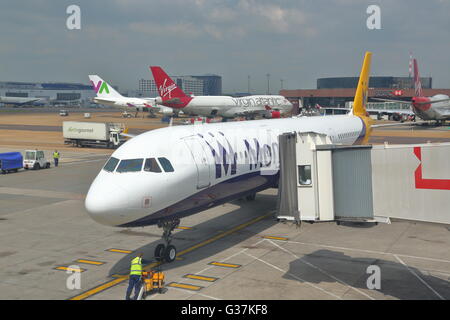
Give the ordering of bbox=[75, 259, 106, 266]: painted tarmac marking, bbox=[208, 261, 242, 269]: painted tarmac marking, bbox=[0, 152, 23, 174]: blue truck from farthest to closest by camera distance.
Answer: bbox=[0, 152, 23, 174]: blue truck
bbox=[75, 259, 106, 266]: painted tarmac marking
bbox=[208, 261, 242, 269]: painted tarmac marking

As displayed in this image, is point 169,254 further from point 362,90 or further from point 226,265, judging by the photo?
point 362,90

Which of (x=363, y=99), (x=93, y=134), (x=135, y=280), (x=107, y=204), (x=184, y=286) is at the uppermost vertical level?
(x=363, y=99)

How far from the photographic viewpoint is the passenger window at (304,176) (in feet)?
54.2

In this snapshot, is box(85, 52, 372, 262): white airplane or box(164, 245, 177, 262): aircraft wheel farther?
box(164, 245, 177, 262): aircraft wheel

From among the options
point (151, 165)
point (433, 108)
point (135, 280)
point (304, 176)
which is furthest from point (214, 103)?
point (135, 280)

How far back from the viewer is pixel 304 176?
1659 cm

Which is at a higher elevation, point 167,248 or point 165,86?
point 165,86

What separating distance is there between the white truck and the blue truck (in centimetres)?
1821

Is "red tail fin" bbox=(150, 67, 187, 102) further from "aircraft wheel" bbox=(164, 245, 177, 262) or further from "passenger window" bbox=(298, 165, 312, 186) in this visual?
"passenger window" bbox=(298, 165, 312, 186)

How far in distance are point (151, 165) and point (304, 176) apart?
592cm

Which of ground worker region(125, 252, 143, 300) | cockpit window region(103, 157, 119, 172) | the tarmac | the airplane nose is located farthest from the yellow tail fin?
ground worker region(125, 252, 143, 300)

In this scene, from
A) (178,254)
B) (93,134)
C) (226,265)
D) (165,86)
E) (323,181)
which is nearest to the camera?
(323,181)

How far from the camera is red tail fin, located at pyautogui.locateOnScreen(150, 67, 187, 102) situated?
263ft
